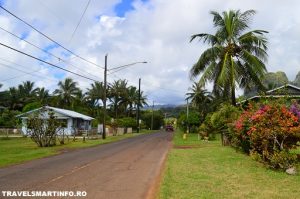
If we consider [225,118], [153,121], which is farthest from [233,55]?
[153,121]

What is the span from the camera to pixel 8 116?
6462cm

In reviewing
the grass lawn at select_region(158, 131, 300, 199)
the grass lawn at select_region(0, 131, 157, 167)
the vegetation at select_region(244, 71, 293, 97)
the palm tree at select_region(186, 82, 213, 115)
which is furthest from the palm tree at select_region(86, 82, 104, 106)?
the grass lawn at select_region(158, 131, 300, 199)

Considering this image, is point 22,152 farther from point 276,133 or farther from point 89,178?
point 276,133

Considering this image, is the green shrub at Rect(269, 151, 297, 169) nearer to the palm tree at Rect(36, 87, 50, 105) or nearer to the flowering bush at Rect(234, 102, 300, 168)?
the flowering bush at Rect(234, 102, 300, 168)

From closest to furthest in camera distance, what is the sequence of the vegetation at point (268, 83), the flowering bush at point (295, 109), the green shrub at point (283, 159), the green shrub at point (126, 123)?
the green shrub at point (283, 159) < the flowering bush at point (295, 109) < the vegetation at point (268, 83) < the green shrub at point (126, 123)

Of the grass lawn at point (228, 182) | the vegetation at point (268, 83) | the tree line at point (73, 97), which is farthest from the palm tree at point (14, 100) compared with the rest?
the grass lawn at point (228, 182)

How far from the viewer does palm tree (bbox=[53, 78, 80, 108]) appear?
85.5 m

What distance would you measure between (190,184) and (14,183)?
16.4 ft

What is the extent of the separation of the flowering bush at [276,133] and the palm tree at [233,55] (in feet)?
47.6

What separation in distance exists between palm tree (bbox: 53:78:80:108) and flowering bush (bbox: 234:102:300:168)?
240ft

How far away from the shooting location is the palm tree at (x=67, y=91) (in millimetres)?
85500

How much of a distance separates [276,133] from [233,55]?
654 inches

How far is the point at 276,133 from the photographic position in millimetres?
14062

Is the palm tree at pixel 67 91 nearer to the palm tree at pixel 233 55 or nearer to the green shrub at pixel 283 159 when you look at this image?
the palm tree at pixel 233 55
